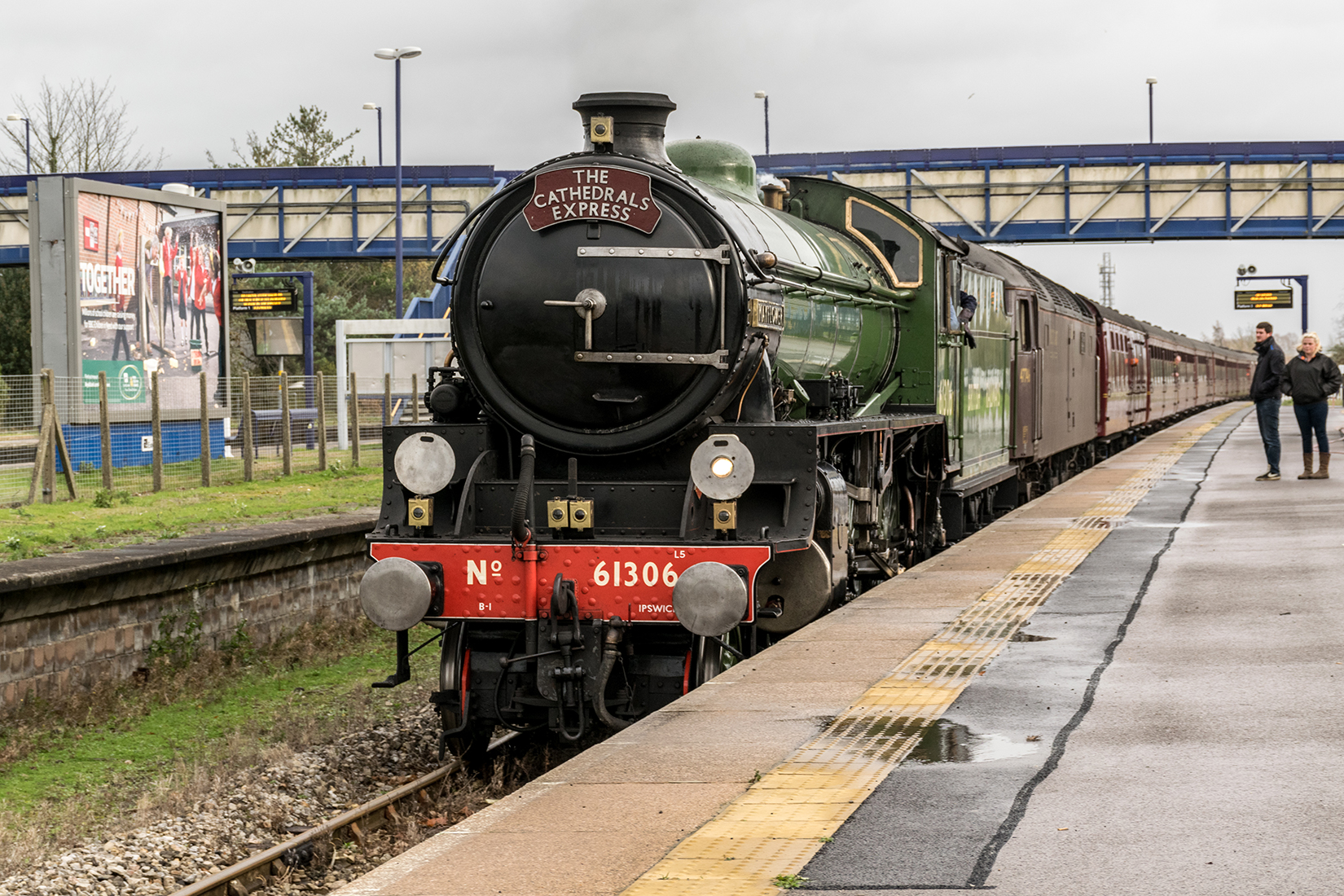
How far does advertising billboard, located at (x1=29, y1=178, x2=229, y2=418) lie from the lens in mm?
16312

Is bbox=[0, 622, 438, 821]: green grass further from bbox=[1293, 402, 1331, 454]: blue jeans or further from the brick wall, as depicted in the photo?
bbox=[1293, 402, 1331, 454]: blue jeans

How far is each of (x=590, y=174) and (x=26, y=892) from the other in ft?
13.6

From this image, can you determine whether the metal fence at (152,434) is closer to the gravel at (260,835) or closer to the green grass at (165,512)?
the green grass at (165,512)

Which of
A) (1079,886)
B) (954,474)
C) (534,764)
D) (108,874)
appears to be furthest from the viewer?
(954,474)

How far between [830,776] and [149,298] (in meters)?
15.2

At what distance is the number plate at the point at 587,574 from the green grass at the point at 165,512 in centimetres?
440

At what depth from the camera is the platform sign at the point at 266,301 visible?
33.7 metres

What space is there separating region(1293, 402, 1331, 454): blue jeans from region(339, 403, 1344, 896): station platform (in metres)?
7.27

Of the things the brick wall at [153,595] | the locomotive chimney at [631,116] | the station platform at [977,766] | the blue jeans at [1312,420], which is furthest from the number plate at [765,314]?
the blue jeans at [1312,420]

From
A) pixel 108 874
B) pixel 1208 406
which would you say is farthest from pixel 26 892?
pixel 1208 406

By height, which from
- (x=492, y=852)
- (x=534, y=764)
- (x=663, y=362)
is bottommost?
(x=534, y=764)

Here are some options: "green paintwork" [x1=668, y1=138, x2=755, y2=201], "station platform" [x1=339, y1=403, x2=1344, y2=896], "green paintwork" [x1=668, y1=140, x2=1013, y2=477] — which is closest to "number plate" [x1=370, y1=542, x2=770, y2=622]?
"station platform" [x1=339, y1=403, x2=1344, y2=896]

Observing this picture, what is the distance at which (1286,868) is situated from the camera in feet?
12.8

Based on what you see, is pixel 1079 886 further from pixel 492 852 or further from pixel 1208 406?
pixel 1208 406
